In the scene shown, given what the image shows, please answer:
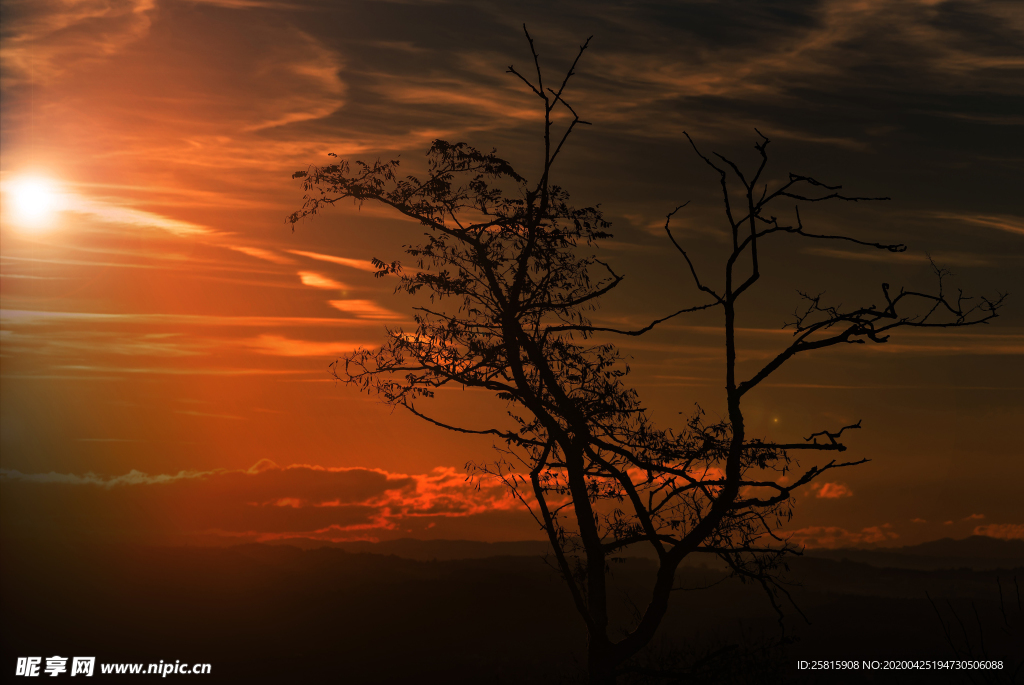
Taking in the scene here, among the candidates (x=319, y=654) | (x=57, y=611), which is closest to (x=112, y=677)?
(x=319, y=654)

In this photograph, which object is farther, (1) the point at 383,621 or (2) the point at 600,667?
(1) the point at 383,621

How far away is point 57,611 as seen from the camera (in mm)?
61250

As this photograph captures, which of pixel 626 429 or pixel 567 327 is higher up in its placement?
pixel 567 327

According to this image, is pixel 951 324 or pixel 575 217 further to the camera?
pixel 575 217

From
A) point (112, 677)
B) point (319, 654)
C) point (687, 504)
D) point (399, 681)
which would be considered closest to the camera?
point (687, 504)

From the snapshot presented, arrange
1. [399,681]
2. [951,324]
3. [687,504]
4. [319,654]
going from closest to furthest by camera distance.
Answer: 1. [951,324]
2. [687,504]
3. [399,681]
4. [319,654]

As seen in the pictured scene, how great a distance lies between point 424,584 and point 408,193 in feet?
162

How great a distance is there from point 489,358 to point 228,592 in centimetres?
5312

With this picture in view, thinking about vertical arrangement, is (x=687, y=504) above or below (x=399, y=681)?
above

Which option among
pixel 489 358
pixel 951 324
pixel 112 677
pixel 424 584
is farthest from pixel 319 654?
pixel 951 324

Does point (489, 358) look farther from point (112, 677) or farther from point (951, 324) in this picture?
point (112, 677)

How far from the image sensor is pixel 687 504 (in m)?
16.0

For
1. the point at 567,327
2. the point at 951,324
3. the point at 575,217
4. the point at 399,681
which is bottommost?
the point at 399,681

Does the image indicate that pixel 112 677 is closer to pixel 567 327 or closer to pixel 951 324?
pixel 567 327
